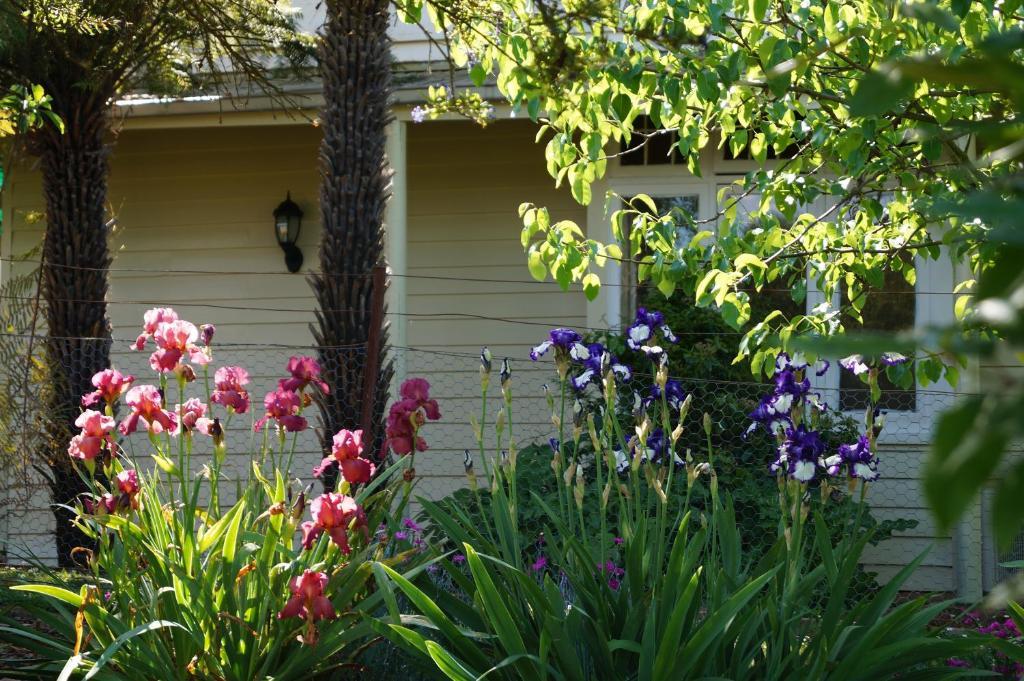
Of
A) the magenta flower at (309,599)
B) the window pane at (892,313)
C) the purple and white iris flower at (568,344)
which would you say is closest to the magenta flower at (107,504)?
the magenta flower at (309,599)

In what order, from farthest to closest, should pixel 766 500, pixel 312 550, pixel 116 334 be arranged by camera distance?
pixel 116 334 → pixel 766 500 → pixel 312 550

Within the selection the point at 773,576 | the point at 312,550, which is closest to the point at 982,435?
the point at 773,576

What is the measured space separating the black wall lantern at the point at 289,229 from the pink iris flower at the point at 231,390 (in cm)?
565

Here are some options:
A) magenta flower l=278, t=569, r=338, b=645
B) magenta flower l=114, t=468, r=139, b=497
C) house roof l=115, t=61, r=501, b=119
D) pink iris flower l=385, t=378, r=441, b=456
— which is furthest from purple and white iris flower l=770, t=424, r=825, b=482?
house roof l=115, t=61, r=501, b=119

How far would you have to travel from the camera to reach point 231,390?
155 inches

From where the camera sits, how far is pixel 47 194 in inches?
307

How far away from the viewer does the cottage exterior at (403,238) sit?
28.1 feet

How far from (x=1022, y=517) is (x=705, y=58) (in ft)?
10.4

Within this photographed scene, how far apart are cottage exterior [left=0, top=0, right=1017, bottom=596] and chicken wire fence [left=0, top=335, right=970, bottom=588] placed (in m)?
0.04

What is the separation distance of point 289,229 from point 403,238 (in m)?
1.65

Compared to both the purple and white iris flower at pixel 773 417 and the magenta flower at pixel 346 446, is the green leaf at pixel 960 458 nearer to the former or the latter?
the magenta flower at pixel 346 446

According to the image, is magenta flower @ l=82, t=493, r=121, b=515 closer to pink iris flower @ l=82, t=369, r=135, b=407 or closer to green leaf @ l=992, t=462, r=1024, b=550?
pink iris flower @ l=82, t=369, r=135, b=407

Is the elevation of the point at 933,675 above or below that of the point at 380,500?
below

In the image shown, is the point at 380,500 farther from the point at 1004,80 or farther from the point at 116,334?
the point at 116,334
